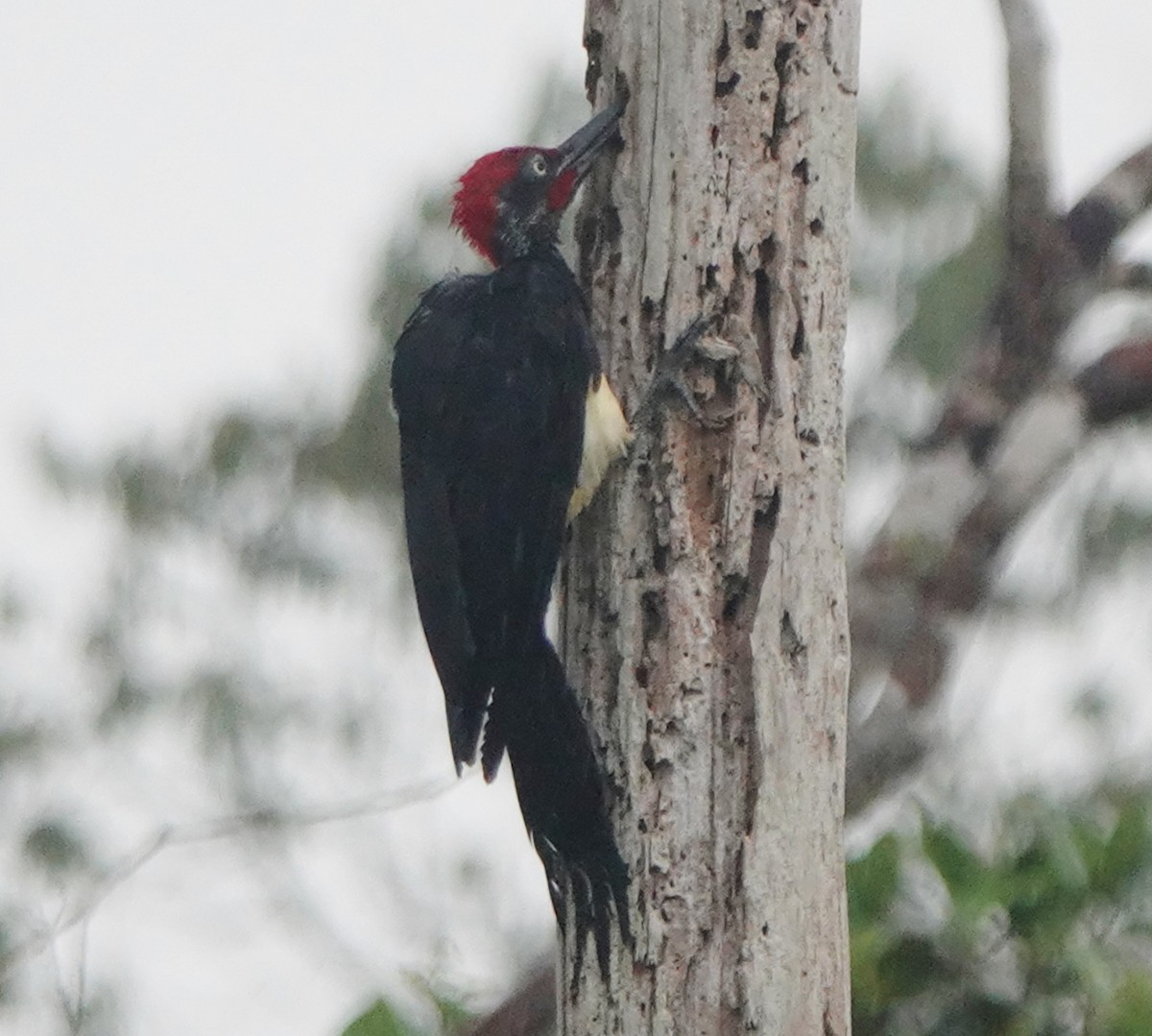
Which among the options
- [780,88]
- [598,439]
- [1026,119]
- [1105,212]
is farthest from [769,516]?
[1105,212]

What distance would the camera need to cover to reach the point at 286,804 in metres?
9.68

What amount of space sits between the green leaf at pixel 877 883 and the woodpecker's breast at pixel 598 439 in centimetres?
99

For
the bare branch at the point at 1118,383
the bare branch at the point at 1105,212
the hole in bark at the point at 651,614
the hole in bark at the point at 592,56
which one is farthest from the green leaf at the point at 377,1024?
the bare branch at the point at 1105,212

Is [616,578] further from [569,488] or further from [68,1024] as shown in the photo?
[68,1024]

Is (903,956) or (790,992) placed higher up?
(790,992)

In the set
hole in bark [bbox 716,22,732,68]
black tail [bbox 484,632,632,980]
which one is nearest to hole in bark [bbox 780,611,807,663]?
black tail [bbox 484,632,632,980]

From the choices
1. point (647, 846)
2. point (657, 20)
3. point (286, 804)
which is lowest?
point (286, 804)

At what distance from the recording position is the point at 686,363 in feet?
8.93

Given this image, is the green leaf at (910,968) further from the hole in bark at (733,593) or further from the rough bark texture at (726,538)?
the hole in bark at (733,593)

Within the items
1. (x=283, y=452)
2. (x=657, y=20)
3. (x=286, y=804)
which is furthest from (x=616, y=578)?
(x=286, y=804)

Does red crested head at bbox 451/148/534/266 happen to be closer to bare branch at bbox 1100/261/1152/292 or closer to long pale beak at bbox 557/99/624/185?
long pale beak at bbox 557/99/624/185

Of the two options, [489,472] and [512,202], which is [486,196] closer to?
[512,202]

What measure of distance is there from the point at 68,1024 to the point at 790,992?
2081 millimetres

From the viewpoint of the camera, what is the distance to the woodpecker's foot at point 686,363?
273 centimetres
